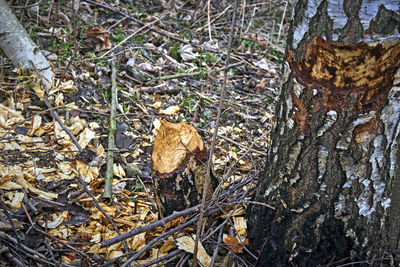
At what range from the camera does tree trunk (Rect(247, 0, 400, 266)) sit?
58.9 inches

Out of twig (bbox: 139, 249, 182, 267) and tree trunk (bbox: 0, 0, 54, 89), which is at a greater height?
tree trunk (bbox: 0, 0, 54, 89)

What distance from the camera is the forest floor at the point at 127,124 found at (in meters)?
2.09

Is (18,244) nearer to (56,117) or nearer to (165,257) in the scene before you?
(165,257)

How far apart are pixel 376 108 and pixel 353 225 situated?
57 cm

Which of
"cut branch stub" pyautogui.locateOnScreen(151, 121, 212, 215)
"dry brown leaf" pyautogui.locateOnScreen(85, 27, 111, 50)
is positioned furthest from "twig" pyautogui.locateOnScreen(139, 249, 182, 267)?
"dry brown leaf" pyautogui.locateOnScreen(85, 27, 111, 50)

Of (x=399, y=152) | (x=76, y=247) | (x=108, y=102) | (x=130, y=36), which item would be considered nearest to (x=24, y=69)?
(x=108, y=102)

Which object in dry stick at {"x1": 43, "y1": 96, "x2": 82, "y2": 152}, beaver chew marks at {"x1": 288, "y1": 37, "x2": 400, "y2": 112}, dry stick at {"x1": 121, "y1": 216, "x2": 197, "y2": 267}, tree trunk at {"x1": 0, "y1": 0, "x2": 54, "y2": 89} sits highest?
beaver chew marks at {"x1": 288, "y1": 37, "x2": 400, "y2": 112}

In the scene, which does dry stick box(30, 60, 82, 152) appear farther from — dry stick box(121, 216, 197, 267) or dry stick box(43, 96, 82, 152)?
dry stick box(121, 216, 197, 267)

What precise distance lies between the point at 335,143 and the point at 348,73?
1.03 ft

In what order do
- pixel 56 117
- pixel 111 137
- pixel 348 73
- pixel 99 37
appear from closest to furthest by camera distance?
pixel 348 73 < pixel 111 137 < pixel 56 117 < pixel 99 37

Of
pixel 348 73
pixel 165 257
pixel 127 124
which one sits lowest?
pixel 165 257

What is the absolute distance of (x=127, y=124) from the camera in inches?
130

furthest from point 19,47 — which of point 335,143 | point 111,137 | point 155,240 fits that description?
point 335,143

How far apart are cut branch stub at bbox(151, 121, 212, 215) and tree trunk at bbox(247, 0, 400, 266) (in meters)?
0.39
